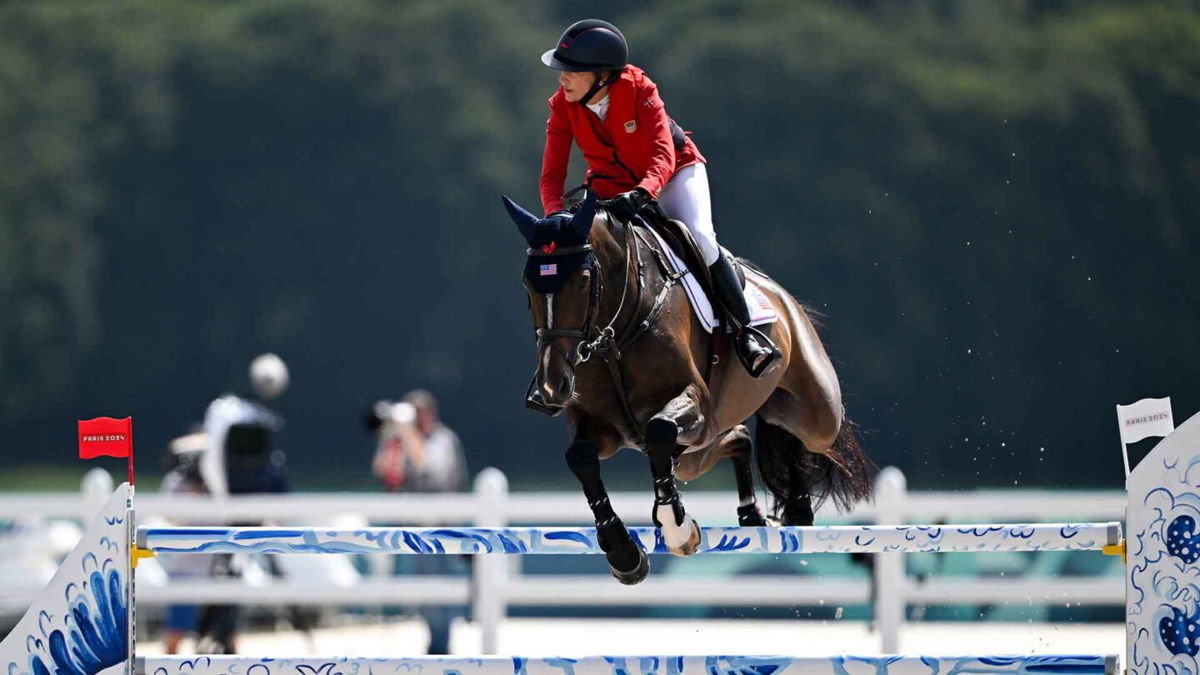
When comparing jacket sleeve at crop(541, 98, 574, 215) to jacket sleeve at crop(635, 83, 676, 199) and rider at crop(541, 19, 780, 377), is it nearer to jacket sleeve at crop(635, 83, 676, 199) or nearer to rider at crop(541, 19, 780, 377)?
rider at crop(541, 19, 780, 377)

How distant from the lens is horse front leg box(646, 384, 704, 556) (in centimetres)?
486

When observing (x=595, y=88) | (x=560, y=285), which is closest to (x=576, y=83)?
(x=595, y=88)

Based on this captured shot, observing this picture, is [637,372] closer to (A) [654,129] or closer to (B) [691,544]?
(B) [691,544]

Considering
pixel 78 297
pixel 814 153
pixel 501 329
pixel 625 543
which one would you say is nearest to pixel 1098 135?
pixel 814 153

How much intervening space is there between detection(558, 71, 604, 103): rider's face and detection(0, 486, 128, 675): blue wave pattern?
201 centimetres

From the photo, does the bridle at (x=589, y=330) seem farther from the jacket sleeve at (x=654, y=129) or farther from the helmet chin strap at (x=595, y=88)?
the helmet chin strap at (x=595, y=88)

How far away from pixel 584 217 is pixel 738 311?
923 mm

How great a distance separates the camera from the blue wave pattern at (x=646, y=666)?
4.48 m

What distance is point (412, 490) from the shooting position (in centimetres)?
1085

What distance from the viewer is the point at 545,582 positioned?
9.75 meters

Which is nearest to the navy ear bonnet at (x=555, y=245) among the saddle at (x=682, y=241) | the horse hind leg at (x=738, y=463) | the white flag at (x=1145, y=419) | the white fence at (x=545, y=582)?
the saddle at (x=682, y=241)

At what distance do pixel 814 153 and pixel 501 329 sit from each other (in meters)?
4.58

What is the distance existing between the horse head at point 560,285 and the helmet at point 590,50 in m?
0.57

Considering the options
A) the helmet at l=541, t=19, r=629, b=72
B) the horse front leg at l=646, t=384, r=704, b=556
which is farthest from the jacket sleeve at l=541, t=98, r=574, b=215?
the horse front leg at l=646, t=384, r=704, b=556
